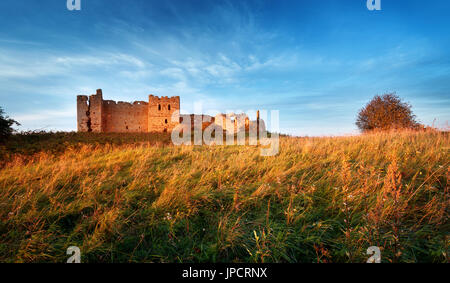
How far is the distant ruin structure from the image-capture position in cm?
2644

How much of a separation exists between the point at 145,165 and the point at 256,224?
12.3 feet

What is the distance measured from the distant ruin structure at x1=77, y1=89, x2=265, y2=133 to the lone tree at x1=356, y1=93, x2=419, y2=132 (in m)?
18.8

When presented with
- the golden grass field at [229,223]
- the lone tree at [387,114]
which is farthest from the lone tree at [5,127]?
the lone tree at [387,114]

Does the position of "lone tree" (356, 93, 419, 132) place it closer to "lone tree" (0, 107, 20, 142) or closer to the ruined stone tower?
the ruined stone tower

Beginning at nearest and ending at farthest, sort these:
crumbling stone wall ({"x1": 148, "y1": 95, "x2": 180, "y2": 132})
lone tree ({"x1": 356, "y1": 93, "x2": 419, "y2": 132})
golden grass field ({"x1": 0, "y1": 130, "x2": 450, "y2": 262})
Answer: golden grass field ({"x1": 0, "y1": 130, "x2": 450, "y2": 262}) < lone tree ({"x1": 356, "y1": 93, "x2": 419, "y2": 132}) < crumbling stone wall ({"x1": 148, "y1": 95, "x2": 180, "y2": 132})

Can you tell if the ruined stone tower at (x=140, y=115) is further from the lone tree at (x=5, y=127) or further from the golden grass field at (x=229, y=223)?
the golden grass field at (x=229, y=223)

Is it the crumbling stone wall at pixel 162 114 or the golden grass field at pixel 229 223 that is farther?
the crumbling stone wall at pixel 162 114

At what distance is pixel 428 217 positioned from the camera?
221 centimetres

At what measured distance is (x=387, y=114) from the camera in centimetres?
1775

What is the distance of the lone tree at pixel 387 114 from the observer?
56.4 ft

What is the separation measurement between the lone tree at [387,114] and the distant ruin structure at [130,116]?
18.8 metres

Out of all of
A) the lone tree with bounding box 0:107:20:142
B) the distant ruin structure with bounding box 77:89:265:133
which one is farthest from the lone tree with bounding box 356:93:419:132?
the lone tree with bounding box 0:107:20:142
